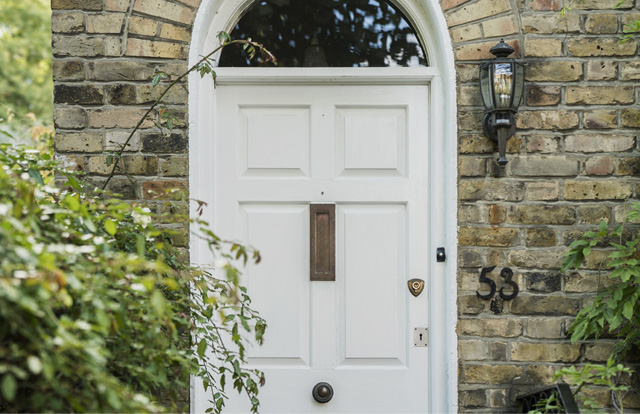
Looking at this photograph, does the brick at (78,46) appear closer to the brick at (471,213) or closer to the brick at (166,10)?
the brick at (166,10)

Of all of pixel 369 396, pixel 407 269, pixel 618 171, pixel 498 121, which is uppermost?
pixel 498 121

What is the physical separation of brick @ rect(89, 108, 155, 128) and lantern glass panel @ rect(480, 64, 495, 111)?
1463 millimetres

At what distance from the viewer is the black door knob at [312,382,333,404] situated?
295 cm

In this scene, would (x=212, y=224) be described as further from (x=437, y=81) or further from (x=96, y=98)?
(x=437, y=81)

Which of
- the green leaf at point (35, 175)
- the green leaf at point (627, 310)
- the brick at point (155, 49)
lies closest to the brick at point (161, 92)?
the brick at point (155, 49)

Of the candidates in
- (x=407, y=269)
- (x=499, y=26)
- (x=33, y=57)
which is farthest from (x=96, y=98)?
(x=33, y=57)

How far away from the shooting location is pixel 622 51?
2.90 meters

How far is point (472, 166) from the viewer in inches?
114

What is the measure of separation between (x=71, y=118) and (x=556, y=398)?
2.35m

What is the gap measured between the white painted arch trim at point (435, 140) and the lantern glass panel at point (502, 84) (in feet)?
0.64

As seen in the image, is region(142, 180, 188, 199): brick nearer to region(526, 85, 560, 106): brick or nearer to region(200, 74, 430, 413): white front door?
region(200, 74, 430, 413): white front door

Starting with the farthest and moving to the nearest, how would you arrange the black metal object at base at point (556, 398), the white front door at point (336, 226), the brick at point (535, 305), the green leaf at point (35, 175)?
the white front door at point (336, 226) → the brick at point (535, 305) → the black metal object at base at point (556, 398) → the green leaf at point (35, 175)

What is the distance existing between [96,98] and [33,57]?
10852mm

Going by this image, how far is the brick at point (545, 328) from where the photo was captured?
2.87 m
